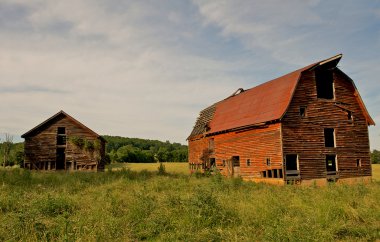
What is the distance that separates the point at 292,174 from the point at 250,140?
4.53 m

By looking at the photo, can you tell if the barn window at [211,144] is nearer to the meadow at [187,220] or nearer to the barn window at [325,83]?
the barn window at [325,83]

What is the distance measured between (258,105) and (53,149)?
22.6 metres

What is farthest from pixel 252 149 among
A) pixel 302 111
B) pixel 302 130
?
pixel 302 111

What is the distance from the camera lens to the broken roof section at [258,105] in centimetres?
2164

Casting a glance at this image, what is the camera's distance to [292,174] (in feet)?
67.5

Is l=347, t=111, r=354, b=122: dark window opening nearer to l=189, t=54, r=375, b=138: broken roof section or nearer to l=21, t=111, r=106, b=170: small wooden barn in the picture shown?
l=189, t=54, r=375, b=138: broken roof section

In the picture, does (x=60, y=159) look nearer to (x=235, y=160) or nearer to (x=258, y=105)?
(x=235, y=160)

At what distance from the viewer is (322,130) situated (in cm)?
2230

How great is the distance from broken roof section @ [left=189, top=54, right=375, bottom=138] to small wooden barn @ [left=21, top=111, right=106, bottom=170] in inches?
496

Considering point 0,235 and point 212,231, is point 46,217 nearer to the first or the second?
point 0,235

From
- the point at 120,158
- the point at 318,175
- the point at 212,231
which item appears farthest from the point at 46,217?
the point at 120,158

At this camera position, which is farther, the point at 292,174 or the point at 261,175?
the point at 261,175

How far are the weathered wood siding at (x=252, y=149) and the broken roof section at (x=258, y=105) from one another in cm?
79

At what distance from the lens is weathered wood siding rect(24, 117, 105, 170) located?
3209 cm
